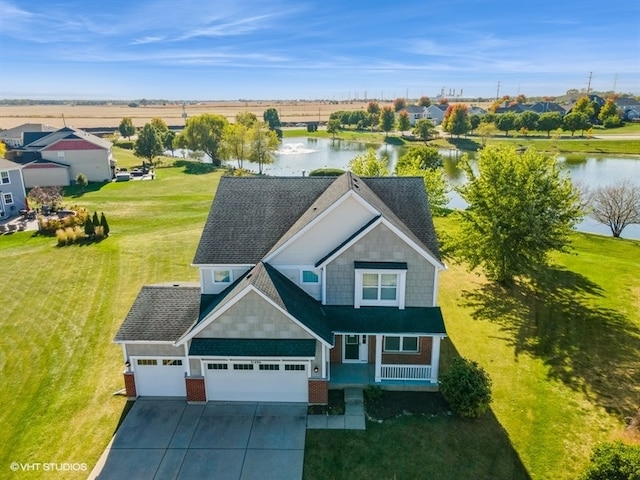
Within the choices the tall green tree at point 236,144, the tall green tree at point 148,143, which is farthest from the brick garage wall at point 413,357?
the tall green tree at point 148,143

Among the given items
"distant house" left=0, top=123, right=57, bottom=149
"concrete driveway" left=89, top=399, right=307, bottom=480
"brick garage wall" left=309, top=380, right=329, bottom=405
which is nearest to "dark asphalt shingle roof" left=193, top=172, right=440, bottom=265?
"brick garage wall" left=309, top=380, right=329, bottom=405

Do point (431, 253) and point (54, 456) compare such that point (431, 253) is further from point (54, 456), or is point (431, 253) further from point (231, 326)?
point (54, 456)

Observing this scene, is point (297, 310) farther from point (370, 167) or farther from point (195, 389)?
point (370, 167)

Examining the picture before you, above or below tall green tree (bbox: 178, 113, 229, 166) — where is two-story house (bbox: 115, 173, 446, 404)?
below

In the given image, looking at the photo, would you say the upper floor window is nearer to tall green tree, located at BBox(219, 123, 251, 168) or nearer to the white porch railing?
the white porch railing

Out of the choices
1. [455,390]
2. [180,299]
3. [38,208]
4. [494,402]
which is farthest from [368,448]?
[38,208]

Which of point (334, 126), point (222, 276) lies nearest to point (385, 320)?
point (222, 276)
